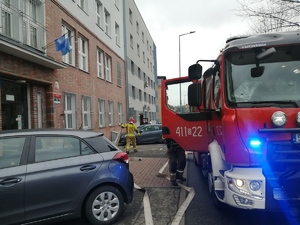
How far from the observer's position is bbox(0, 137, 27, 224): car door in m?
3.68

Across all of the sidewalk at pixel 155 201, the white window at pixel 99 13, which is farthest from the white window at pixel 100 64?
the sidewalk at pixel 155 201

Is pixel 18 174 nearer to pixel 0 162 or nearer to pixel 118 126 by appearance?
pixel 0 162

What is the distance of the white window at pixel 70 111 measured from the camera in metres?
13.7

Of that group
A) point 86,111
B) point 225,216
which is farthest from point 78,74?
point 225,216

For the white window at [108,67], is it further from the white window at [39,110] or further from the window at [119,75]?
the white window at [39,110]

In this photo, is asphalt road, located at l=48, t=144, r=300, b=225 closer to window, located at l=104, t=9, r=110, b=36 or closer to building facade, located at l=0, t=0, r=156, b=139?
building facade, located at l=0, t=0, r=156, b=139

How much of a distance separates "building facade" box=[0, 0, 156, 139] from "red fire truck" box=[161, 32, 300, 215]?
258 inches

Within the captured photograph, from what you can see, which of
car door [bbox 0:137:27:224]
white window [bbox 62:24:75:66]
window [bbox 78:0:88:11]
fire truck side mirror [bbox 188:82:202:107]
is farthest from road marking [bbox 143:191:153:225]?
window [bbox 78:0:88:11]

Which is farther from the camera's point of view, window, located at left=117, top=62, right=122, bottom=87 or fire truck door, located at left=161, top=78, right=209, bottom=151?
window, located at left=117, top=62, right=122, bottom=87

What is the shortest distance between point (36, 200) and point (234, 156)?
2698mm

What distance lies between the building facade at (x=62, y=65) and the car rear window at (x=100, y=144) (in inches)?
198

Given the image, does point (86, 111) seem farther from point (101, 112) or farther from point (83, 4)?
point (83, 4)

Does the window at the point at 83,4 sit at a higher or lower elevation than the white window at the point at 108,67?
higher

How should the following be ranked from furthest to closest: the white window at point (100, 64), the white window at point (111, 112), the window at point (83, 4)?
the white window at point (111, 112) → the white window at point (100, 64) → the window at point (83, 4)
